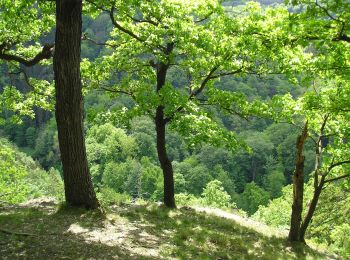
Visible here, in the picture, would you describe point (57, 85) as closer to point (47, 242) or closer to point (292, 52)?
point (47, 242)

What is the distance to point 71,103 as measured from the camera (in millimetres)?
9984

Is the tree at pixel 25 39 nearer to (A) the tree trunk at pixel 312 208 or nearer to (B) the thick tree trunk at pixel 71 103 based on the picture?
(B) the thick tree trunk at pixel 71 103

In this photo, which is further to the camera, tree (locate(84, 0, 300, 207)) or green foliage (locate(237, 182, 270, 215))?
→ green foliage (locate(237, 182, 270, 215))

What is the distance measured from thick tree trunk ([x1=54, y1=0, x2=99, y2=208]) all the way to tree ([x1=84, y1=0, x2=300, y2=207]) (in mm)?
2215

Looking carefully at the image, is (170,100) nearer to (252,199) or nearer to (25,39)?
(25,39)

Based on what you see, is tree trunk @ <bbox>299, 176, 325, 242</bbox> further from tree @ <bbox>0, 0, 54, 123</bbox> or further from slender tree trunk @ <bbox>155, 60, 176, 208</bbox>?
tree @ <bbox>0, 0, 54, 123</bbox>

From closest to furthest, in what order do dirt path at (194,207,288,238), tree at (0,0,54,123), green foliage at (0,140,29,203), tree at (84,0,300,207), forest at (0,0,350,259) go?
forest at (0,0,350,259), tree at (0,0,54,123), tree at (84,0,300,207), dirt path at (194,207,288,238), green foliage at (0,140,29,203)

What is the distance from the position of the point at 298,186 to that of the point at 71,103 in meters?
9.35

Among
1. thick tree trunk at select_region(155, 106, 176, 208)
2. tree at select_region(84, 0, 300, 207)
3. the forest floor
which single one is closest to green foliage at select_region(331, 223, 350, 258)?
the forest floor

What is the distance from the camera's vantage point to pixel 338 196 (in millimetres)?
28734

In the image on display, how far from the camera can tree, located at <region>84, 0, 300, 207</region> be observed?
13211 millimetres

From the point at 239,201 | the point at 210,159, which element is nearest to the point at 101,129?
the point at 210,159

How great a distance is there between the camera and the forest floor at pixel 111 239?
7.62 metres

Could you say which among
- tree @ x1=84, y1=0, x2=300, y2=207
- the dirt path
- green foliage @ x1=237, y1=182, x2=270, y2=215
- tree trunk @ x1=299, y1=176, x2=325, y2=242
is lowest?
green foliage @ x1=237, y1=182, x2=270, y2=215
